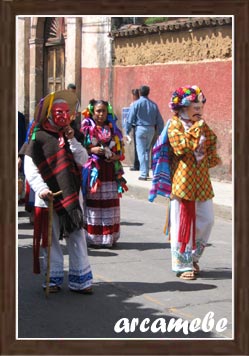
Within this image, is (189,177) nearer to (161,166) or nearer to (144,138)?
(161,166)

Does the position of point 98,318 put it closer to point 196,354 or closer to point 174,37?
point 196,354

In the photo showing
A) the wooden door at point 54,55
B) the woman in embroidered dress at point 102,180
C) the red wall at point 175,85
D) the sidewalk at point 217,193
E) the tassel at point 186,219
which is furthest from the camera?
the wooden door at point 54,55

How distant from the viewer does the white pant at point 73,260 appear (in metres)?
7.38

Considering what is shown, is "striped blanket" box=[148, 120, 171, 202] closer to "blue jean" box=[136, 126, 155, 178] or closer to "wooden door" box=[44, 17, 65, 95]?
"blue jean" box=[136, 126, 155, 178]

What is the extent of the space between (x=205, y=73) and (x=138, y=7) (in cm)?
1136

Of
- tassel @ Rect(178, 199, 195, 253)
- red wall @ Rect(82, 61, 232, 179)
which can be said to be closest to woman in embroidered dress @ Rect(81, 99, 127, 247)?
tassel @ Rect(178, 199, 195, 253)

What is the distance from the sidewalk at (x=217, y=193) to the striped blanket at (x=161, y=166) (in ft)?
14.3

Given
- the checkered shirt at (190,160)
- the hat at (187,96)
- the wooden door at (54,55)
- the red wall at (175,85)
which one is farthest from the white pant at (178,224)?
the wooden door at (54,55)

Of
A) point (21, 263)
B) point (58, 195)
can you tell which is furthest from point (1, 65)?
point (21, 263)

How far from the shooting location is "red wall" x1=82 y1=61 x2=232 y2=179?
15.6 m

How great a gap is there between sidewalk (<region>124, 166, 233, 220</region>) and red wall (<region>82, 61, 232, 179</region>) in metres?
0.72

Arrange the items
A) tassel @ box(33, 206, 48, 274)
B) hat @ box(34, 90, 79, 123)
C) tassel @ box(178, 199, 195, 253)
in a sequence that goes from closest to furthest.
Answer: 1. hat @ box(34, 90, 79, 123)
2. tassel @ box(33, 206, 48, 274)
3. tassel @ box(178, 199, 195, 253)

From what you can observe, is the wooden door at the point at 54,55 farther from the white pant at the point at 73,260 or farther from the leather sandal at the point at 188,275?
the white pant at the point at 73,260

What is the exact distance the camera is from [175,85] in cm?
1727
